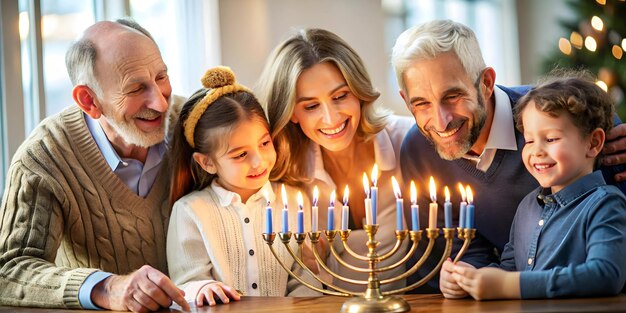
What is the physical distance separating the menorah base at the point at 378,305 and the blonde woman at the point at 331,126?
0.88 metres

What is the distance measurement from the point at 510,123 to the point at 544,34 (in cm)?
579

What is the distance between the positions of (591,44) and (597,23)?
0.17 meters

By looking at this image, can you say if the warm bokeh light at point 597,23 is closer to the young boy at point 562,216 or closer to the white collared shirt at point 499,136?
the white collared shirt at point 499,136

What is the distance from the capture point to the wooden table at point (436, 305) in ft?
6.50

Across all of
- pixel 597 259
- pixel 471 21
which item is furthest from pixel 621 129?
pixel 471 21

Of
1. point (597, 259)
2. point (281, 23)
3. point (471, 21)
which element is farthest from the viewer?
point (471, 21)

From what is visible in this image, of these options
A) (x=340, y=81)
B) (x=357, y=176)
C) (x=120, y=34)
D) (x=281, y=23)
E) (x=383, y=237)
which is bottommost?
(x=383, y=237)

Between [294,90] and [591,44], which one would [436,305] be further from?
[591,44]

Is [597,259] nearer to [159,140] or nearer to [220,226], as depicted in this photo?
[220,226]

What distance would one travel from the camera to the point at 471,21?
8.28m

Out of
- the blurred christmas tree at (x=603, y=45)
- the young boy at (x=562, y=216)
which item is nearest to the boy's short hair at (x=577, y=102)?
the young boy at (x=562, y=216)

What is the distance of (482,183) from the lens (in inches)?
113

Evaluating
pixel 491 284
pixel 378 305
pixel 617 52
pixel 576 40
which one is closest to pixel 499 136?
pixel 491 284

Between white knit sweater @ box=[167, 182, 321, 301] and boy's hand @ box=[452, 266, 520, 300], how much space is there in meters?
0.81
